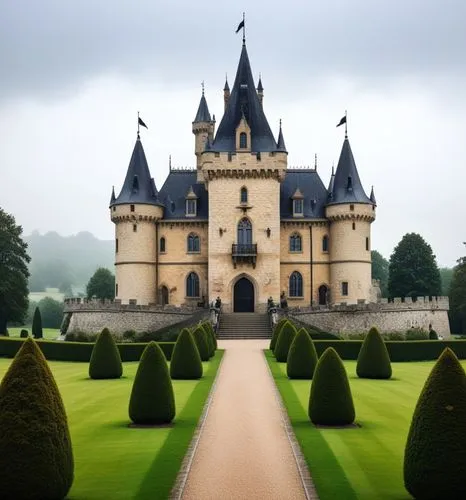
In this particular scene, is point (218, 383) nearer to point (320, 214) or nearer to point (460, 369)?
point (460, 369)

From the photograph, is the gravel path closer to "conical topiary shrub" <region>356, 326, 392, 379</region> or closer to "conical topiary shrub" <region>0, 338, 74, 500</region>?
"conical topiary shrub" <region>0, 338, 74, 500</region>

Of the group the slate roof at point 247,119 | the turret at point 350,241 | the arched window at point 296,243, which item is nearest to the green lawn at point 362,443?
the turret at point 350,241

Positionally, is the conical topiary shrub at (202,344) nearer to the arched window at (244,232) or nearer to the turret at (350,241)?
the arched window at (244,232)

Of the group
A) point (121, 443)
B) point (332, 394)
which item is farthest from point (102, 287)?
point (121, 443)

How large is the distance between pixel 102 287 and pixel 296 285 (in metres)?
42.7

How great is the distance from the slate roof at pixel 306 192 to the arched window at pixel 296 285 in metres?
4.81

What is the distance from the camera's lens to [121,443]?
58.4 feet

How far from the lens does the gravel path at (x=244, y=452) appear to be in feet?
44.9

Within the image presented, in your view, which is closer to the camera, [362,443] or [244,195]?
[362,443]

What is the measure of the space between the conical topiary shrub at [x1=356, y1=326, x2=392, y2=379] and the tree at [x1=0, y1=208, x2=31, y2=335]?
40.5 meters

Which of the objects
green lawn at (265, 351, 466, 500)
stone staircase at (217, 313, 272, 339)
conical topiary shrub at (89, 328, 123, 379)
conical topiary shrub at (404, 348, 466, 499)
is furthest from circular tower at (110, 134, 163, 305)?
conical topiary shrub at (404, 348, 466, 499)

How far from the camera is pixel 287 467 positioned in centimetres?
1538

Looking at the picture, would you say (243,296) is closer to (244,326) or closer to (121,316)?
(244,326)

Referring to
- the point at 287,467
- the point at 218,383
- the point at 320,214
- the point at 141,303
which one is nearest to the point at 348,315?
the point at 320,214
